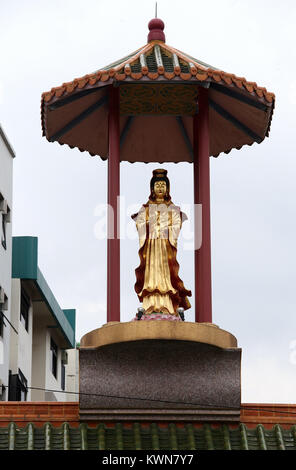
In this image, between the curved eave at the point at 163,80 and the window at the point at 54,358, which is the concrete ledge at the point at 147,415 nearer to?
the curved eave at the point at 163,80

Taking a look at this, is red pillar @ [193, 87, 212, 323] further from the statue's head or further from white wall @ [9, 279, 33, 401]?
white wall @ [9, 279, 33, 401]

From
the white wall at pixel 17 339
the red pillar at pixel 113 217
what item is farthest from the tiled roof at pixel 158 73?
the white wall at pixel 17 339

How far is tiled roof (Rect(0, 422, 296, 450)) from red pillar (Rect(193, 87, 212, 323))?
1.78 meters

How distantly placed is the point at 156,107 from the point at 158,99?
0.85 feet

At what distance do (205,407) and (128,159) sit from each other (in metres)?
5.93

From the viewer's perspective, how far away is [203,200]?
19703mm

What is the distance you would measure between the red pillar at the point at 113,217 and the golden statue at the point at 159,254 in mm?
533

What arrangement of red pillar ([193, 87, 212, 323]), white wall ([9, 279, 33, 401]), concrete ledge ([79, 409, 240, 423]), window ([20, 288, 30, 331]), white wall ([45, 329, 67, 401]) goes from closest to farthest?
concrete ledge ([79, 409, 240, 423]), red pillar ([193, 87, 212, 323]), white wall ([9, 279, 33, 401]), window ([20, 288, 30, 331]), white wall ([45, 329, 67, 401])

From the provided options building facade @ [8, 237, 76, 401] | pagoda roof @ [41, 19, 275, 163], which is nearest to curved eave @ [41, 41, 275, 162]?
pagoda roof @ [41, 19, 275, 163]

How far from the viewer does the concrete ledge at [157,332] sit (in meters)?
→ 17.9

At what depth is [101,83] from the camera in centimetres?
1953

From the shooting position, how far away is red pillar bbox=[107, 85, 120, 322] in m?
19.0
